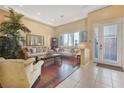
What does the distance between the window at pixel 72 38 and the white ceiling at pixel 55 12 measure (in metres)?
1.05

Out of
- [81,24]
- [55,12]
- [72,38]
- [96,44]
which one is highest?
[55,12]

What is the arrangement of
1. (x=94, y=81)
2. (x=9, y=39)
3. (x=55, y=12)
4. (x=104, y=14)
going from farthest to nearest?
(x=55, y=12), (x=104, y=14), (x=9, y=39), (x=94, y=81)

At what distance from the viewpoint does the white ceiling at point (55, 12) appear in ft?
17.0

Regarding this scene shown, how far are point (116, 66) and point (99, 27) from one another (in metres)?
2.08

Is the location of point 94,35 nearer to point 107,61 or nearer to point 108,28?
point 108,28

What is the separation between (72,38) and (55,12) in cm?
272

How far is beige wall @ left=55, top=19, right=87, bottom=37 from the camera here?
284 inches

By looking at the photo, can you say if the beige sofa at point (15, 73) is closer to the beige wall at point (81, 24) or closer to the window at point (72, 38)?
the beige wall at point (81, 24)

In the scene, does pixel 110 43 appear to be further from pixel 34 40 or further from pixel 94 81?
pixel 34 40

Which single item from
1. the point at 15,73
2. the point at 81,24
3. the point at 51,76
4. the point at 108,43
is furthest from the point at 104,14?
the point at 15,73

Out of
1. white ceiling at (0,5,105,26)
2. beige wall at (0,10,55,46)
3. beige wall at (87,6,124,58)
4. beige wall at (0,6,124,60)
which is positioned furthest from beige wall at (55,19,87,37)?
beige wall at (87,6,124,58)

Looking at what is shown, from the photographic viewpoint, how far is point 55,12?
5.95 meters

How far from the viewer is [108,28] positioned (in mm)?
4973

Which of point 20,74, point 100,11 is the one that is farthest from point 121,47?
point 20,74
